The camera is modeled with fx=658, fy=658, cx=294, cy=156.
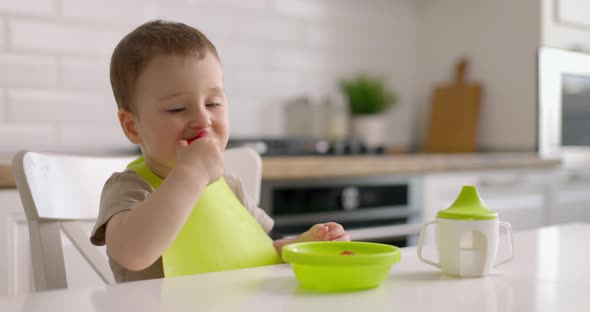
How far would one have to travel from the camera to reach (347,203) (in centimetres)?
222

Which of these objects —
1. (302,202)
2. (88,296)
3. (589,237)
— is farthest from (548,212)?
(88,296)

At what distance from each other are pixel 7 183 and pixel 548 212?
226 centimetres

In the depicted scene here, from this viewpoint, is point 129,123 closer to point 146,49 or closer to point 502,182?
point 146,49

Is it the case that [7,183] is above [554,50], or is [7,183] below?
below

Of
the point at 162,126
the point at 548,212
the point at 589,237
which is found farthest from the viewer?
the point at 548,212

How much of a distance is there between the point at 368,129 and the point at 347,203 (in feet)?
3.09

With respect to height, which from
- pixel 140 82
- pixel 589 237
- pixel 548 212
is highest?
pixel 140 82

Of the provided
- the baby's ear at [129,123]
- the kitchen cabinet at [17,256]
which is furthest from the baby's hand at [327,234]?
the kitchen cabinet at [17,256]

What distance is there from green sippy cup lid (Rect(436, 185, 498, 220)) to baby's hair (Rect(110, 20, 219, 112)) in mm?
385

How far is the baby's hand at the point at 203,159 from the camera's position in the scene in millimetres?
776

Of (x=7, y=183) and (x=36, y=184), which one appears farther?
(x=7, y=183)

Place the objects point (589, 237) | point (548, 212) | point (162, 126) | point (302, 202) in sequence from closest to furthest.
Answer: point (162, 126) < point (589, 237) < point (302, 202) < point (548, 212)

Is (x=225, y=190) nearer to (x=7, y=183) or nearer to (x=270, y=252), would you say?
(x=270, y=252)

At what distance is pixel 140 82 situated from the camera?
884mm
